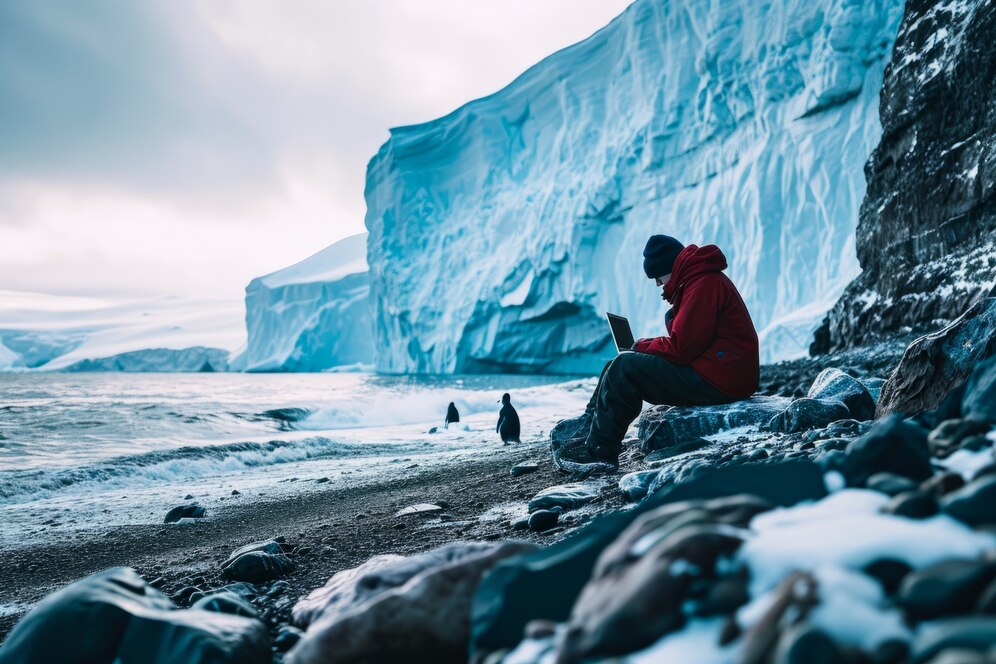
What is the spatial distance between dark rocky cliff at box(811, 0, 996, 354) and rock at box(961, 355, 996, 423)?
15.9ft

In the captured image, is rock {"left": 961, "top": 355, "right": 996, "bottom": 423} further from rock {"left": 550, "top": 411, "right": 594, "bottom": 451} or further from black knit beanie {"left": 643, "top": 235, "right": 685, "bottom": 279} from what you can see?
rock {"left": 550, "top": 411, "right": 594, "bottom": 451}

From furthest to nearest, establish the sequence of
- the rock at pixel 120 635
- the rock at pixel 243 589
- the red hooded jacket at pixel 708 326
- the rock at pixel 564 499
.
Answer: the red hooded jacket at pixel 708 326, the rock at pixel 564 499, the rock at pixel 243 589, the rock at pixel 120 635

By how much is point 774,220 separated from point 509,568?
61.9 ft

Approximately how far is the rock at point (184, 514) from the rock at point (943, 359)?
364 cm

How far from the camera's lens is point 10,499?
510 cm

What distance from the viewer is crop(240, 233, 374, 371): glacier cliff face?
4103cm

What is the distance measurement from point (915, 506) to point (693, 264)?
1861 millimetres

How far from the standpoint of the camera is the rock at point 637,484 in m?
2.21

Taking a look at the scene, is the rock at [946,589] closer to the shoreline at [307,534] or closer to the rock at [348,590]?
the rock at [348,590]

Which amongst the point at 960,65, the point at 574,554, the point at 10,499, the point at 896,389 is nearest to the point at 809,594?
the point at 574,554

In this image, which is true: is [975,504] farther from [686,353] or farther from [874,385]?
[874,385]

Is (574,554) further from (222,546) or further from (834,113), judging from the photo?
(834,113)

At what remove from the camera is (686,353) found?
8.39 ft

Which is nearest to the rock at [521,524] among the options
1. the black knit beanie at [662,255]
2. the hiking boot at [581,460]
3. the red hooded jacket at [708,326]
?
the hiking boot at [581,460]
